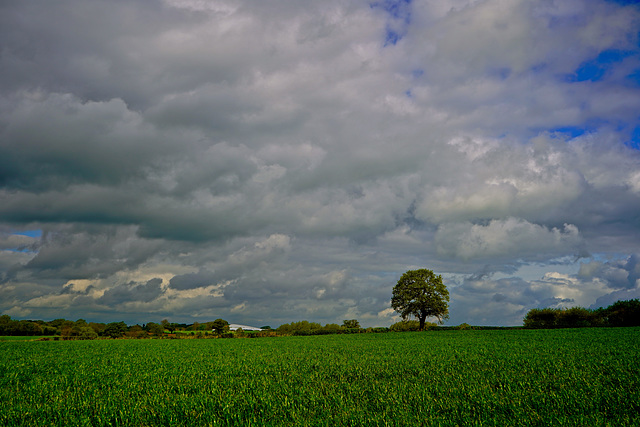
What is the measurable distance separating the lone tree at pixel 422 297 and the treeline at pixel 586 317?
60.7 feet

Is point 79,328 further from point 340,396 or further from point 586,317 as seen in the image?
point 586,317

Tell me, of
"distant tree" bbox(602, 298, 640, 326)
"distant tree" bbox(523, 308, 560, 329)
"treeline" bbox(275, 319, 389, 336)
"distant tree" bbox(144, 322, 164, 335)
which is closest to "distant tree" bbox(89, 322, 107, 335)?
"distant tree" bbox(144, 322, 164, 335)

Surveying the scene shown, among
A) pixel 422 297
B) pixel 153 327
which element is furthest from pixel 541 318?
pixel 153 327

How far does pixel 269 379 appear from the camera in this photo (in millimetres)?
14219

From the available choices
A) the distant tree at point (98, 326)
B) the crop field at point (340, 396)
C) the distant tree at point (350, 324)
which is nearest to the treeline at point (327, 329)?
the distant tree at point (350, 324)

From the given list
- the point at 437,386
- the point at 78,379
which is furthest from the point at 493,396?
the point at 78,379

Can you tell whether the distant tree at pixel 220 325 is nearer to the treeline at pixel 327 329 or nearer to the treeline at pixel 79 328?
the treeline at pixel 79 328

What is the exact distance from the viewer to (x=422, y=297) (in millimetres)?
73875

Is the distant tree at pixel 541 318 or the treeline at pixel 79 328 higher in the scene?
the distant tree at pixel 541 318

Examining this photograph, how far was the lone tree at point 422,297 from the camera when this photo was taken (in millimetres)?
73188

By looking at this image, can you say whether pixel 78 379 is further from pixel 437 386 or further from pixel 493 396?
pixel 493 396

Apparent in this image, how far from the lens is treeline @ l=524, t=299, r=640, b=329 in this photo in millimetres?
66438

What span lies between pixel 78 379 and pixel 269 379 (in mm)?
8621

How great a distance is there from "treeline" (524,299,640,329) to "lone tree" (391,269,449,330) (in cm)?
1850
